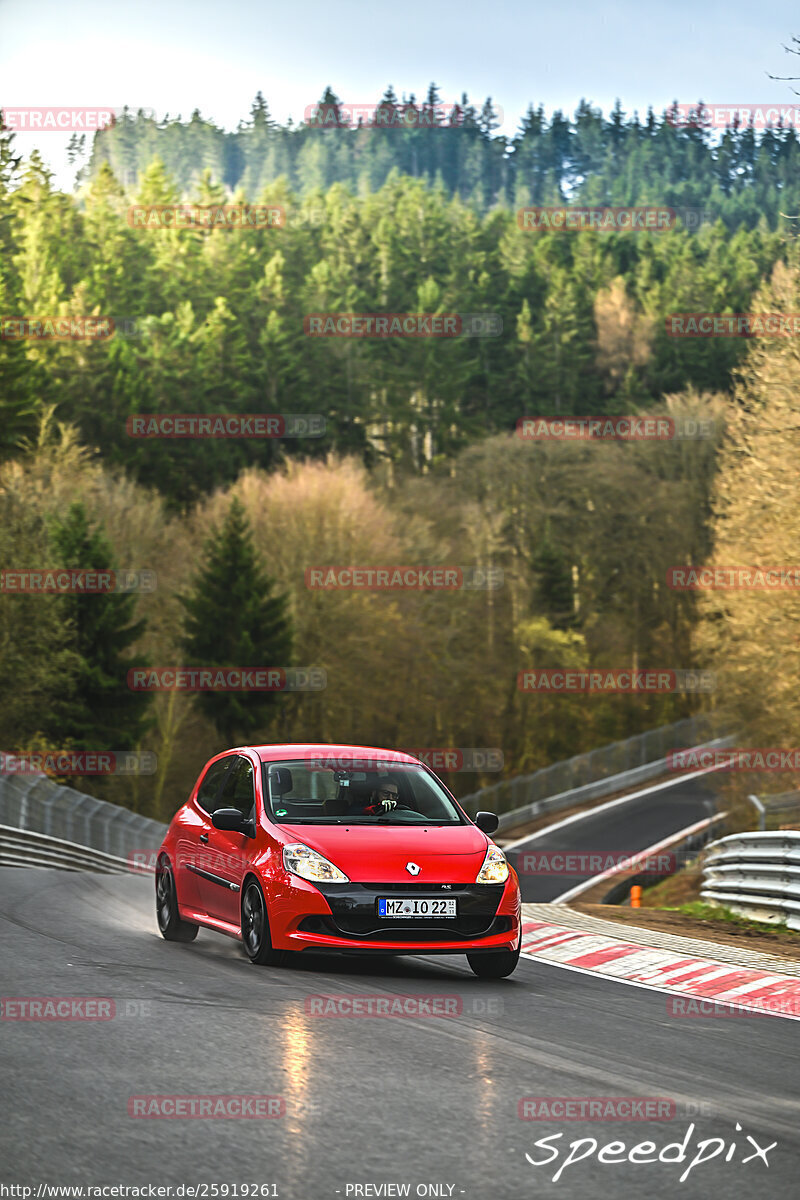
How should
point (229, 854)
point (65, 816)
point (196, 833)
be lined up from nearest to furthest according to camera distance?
point (229, 854) → point (196, 833) → point (65, 816)

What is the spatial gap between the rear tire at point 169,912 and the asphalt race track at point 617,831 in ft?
104

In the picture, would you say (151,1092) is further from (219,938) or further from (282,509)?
(282,509)

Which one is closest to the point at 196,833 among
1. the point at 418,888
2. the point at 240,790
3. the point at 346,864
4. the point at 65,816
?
the point at 240,790

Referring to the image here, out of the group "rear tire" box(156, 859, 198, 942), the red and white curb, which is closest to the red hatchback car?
"rear tire" box(156, 859, 198, 942)

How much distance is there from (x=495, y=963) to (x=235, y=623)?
53050 mm

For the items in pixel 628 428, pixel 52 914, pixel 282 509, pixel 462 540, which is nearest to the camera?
pixel 52 914

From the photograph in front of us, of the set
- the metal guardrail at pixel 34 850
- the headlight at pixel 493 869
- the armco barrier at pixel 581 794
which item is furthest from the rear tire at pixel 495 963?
the armco barrier at pixel 581 794

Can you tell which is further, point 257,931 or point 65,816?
point 65,816

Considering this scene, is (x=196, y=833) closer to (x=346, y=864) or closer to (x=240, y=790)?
(x=240, y=790)

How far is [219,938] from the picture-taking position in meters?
12.9

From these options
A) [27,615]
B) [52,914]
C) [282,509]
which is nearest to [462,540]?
[282,509]

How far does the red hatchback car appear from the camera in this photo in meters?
10.1

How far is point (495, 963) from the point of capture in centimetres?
1043

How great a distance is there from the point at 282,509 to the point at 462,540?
39.9ft
